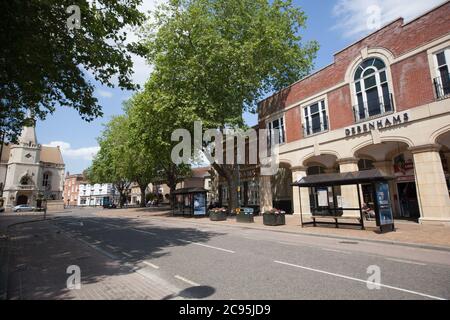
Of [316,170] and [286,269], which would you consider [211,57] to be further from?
[286,269]

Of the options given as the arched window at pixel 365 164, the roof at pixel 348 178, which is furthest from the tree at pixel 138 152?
the arched window at pixel 365 164

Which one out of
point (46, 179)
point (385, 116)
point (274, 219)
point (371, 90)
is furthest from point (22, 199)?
point (385, 116)

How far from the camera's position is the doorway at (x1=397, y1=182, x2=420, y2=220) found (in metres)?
20.7

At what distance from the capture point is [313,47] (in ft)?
113

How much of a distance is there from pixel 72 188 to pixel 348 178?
11401 cm

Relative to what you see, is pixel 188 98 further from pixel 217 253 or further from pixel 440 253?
pixel 440 253

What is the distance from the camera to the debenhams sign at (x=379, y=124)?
17.0 meters

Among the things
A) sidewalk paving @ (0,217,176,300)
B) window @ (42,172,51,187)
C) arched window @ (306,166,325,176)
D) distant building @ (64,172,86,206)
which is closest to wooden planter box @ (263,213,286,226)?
arched window @ (306,166,325,176)

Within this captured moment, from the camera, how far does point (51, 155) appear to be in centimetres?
7781

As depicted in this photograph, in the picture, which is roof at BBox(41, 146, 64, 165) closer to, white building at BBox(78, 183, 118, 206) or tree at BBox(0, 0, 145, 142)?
white building at BBox(78, 183, 118, 206)

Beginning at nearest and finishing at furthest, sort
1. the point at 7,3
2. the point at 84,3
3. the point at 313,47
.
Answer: the point at 7,3 → the point at 84,3 → the point at 313,47

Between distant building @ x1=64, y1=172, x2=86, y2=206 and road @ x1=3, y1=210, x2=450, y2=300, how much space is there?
104094 millimetres

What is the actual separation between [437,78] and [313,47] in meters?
21.1
